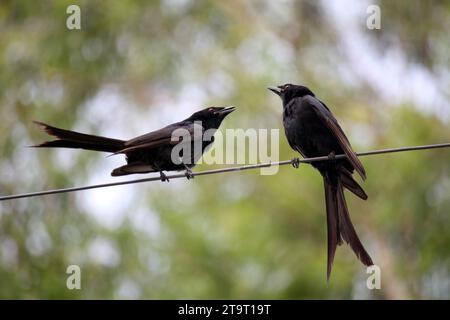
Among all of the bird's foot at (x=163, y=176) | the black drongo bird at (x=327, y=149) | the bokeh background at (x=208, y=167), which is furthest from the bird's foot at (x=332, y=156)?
the bokeh background at (x=208, y=167)

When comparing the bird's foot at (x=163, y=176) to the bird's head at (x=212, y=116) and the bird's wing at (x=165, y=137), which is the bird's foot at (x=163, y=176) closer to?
the bird's wing at (x=165, y=137)

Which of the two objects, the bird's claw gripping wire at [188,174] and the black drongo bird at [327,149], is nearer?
the bird's claw gripping wire at [188,174]

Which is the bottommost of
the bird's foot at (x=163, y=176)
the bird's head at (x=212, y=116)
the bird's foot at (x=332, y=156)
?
the bird's foot at (x=163, y=176)

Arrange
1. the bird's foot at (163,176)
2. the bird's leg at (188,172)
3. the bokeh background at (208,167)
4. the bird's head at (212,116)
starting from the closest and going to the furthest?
the bird's leg at (188,172) → the bird's foot at (163,176) → the bird's head at (212,116) → the bokeh background at (208,167)

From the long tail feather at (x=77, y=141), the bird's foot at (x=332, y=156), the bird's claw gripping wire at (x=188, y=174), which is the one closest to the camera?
the long tail feather at (x=77, y=141)

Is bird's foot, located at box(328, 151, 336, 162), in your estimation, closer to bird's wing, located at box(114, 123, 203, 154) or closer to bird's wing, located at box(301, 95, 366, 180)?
bird's wing, located at box(301, 95, 366, 180)

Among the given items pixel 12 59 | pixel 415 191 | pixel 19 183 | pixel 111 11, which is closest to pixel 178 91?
pixel 111 11

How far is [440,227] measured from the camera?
11195mm

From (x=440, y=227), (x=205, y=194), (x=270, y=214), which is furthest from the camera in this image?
(x=205, y=194)

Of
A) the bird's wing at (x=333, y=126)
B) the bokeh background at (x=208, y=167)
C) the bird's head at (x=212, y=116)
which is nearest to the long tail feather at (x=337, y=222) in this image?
the bird's wing at (x=333, y=126)

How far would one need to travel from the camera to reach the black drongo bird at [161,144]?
5.64m

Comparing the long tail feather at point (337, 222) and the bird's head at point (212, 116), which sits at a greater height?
the bird's head at point (212, 116)

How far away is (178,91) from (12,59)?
3116 mm

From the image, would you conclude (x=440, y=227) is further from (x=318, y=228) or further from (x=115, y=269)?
(x=115, y=269)
